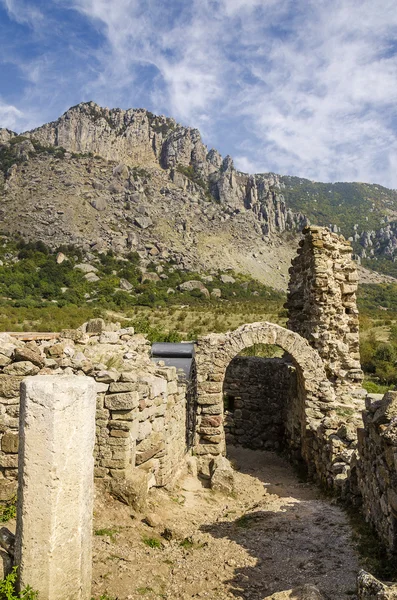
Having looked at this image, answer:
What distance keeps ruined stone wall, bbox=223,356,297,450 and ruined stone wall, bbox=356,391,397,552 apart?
687 cm

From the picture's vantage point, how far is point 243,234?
81.4 m

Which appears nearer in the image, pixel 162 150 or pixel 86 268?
pixel 86 268

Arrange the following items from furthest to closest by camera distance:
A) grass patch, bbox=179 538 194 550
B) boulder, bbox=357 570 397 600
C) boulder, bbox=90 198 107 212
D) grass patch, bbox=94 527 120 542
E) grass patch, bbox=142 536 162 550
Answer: boulder, bbox=90 198 107 212 < grass patch, bbox=179 538 194 550 < grass patch, bbox=142 536 162 550 < grass patch, bbox=94 527 120 542 < boulder, bbox=357 570 397 600

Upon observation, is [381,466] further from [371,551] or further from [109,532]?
[109,532]

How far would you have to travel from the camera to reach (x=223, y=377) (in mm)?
9641

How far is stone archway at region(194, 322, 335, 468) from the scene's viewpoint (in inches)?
373

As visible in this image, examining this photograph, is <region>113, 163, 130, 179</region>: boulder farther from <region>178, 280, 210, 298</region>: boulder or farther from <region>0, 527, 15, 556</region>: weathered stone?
<region>0, 527, 15, 556</region>: weathered stone

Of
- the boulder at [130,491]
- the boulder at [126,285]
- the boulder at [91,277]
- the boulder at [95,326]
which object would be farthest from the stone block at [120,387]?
the boulder at [91,277]

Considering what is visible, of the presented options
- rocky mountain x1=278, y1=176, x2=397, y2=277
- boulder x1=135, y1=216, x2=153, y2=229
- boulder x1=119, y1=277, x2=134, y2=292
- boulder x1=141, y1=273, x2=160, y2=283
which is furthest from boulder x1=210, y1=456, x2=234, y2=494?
rocky mountain x1=278, y1=176, x2=397, y2=277

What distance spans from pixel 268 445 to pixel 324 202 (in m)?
89.9

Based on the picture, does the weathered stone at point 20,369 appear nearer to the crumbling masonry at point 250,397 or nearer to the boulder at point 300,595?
the crumbling masonry at point 250,397

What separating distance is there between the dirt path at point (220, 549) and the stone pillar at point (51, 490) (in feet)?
2.53

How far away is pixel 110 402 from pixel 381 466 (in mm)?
3421

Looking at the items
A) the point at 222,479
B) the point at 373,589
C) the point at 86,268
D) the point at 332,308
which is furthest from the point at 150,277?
the point at 373,589
